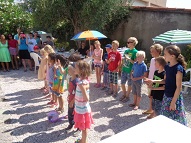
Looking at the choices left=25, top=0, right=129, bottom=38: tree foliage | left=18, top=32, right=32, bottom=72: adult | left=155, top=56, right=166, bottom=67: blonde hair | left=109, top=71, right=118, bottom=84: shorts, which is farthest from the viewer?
left=25, top=0, right=129, bottom=38: tree foliage

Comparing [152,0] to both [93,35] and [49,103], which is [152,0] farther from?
[49,103]

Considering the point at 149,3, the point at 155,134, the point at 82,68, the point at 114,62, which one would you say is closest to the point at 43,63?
the point at 114,62

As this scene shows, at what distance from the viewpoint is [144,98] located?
6.09 metres

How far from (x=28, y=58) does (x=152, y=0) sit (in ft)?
63.9

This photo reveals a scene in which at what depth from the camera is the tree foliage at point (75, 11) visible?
953 centimetres

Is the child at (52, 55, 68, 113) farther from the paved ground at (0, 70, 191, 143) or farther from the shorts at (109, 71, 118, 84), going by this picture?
the shorts at (109, 71, 118, 84)

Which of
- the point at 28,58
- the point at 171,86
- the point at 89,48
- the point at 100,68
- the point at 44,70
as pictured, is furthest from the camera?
the point at 28,58

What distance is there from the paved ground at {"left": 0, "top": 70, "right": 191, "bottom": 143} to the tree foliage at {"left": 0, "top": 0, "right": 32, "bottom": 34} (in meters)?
3.74

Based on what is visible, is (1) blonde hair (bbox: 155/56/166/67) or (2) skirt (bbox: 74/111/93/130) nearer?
(2) skirt (bbox: 74/111/93/130)

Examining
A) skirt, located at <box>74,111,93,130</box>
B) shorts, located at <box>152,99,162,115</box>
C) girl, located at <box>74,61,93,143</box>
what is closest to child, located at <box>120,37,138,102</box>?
shorts, located at <box>152,99,162,115</box>

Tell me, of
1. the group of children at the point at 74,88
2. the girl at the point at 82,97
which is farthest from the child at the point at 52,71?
the girl at the point at 82,97

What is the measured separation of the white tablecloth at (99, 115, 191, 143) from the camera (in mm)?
1996

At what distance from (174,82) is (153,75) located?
53.3 inches

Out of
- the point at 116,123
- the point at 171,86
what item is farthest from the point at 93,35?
the point at 171,86
